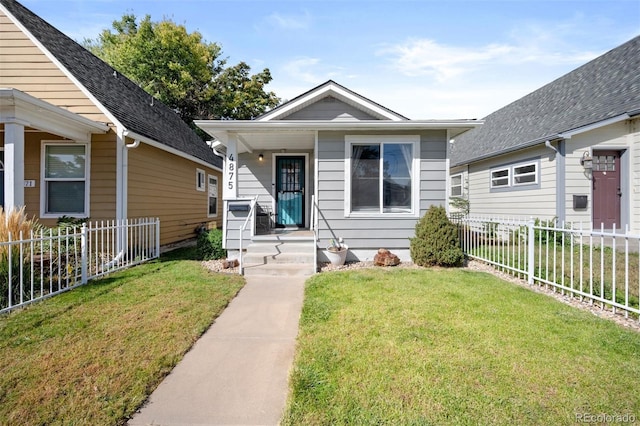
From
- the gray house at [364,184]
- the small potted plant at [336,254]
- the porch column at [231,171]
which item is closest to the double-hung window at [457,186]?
the gray house at [364,184]

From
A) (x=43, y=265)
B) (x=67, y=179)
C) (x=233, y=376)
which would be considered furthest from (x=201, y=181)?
(x=233, y=376)

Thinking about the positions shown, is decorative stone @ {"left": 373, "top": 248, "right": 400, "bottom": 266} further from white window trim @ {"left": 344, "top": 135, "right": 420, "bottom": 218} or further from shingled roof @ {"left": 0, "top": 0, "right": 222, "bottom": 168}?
shingled roof @ {"left": 0, "top": 0, "right": 222, "bottom": 168}

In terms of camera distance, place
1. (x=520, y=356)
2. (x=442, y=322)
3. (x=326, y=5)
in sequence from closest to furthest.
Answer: (x=520, y=356) → (x=442, y=322) → (x=326, y=5)

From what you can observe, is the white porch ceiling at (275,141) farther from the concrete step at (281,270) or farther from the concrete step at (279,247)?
the concrete step at (281,270)

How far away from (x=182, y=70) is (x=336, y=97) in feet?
57.8

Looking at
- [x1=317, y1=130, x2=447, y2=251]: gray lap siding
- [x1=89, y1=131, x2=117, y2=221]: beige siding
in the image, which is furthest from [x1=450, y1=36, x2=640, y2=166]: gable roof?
[x1=89, y1=131, x2=117, y2=221]: beige siding

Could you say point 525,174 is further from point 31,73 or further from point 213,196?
point 31,73

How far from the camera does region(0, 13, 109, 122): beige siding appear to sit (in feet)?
22.1

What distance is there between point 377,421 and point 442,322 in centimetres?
179

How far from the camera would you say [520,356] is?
2.65 metres

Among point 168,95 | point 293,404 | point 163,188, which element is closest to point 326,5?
point 163,188

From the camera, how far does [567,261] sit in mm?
6328

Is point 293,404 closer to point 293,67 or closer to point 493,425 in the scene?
point 493,425

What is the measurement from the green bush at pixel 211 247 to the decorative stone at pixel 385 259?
11.9ft
